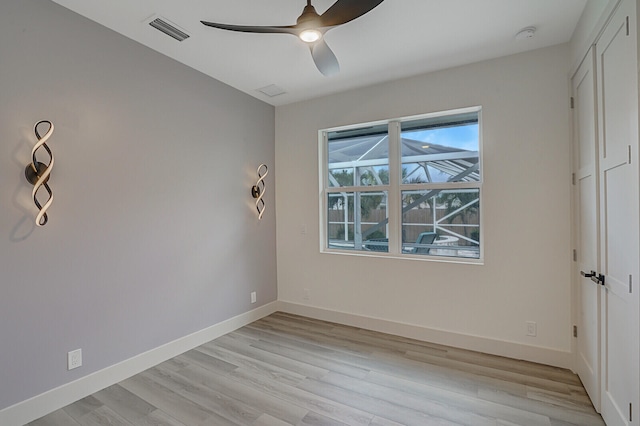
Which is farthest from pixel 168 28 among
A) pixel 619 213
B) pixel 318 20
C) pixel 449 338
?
pixel 449 338

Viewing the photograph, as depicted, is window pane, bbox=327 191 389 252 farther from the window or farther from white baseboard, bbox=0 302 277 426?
white baseboard, bbox=0 302 277 426

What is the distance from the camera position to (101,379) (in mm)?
2346

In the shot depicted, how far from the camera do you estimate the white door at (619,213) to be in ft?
4.94

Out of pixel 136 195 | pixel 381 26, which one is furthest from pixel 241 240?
pixel 381 26

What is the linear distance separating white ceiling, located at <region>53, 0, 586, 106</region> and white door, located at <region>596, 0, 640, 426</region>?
2.25 feet

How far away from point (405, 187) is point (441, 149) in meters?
0.54

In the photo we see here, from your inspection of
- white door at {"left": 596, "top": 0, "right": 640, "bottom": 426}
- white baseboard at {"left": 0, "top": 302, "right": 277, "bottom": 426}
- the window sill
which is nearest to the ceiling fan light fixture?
white door at {"left": 596, "top": 0, "right": 640, "bottom": 426}

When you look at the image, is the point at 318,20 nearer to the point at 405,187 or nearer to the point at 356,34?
the point at 356,34

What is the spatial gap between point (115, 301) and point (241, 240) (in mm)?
1453

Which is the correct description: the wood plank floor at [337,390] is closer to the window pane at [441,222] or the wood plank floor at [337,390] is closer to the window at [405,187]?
the window pane at [441,222]

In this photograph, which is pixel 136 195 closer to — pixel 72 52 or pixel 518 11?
pixel 72 52

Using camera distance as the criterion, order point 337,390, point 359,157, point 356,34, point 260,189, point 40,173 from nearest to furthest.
→ 1. point 40,173
2. point 337,390
3. point 356,34
4. point 359,157
5. point 260,189

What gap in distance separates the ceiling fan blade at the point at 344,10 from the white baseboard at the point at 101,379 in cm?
297

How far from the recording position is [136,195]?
103 inches
